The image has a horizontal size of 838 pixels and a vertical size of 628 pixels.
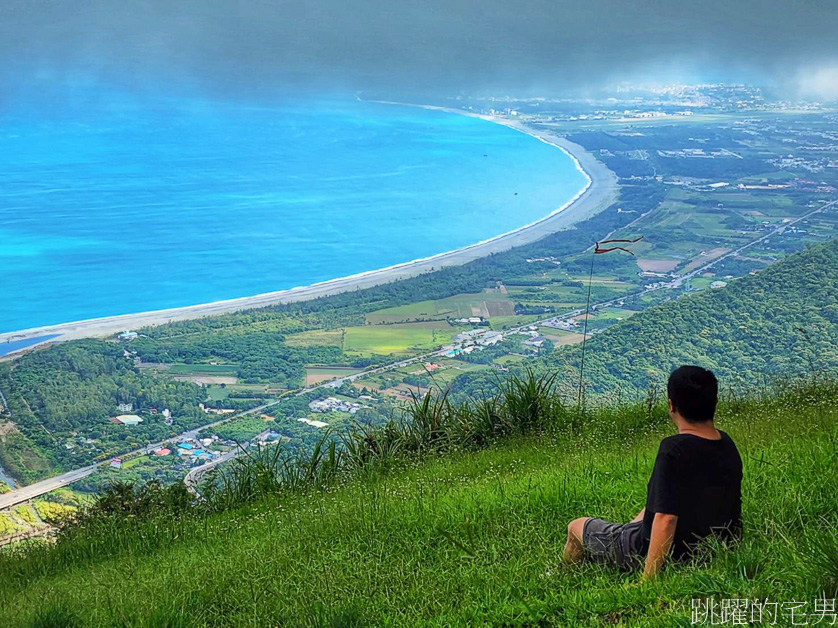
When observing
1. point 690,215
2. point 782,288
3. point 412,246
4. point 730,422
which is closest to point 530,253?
point 412,246

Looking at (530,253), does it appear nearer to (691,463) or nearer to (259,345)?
(259,345)

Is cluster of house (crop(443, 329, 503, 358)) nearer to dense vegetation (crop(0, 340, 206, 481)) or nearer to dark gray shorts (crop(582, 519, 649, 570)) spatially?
dense vegetation (crop(0, 340, 206, 481))

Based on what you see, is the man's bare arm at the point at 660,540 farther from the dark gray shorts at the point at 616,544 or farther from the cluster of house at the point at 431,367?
the cluster of house at the point at 431,367

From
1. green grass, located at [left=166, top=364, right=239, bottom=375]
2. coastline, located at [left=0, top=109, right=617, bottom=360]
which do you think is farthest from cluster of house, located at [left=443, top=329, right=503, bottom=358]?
green grass, located at [left=166, top=364, right=239, bottom=375]

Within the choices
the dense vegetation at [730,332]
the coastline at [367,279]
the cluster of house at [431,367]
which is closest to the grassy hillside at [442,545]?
the dense vegetation at [730,332]

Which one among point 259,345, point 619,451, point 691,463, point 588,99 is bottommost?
point 259,345

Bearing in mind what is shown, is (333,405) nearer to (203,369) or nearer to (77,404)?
(203,369)
